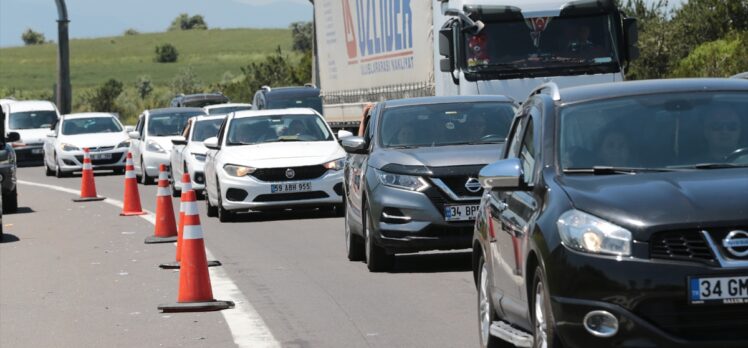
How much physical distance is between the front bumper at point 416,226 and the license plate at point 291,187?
724 centimetres

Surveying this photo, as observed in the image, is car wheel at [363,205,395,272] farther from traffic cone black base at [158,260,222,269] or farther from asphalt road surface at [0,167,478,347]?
traffic cone black base at [158,260,222,269]

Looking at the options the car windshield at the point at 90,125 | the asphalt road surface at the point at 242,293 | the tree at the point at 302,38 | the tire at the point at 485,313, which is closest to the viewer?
the tire at the point at 485,313

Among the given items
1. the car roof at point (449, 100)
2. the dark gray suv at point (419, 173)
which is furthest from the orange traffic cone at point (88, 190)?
the car roof at point (449, 100)

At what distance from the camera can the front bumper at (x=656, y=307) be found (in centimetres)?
693

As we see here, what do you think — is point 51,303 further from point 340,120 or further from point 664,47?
point 664,47

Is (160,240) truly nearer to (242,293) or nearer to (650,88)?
(242,293)

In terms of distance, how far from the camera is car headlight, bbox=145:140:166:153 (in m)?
33.1

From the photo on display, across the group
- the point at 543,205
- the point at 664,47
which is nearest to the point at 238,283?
the point at 543,205

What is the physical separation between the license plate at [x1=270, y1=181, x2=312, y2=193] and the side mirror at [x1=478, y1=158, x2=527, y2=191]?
43.1 feet

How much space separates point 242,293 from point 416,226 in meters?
1.73

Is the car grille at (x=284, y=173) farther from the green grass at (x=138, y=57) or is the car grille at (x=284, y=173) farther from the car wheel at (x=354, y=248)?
the green grass at (x=138, y=57)

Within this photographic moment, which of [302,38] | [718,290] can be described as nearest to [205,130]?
[718,290]

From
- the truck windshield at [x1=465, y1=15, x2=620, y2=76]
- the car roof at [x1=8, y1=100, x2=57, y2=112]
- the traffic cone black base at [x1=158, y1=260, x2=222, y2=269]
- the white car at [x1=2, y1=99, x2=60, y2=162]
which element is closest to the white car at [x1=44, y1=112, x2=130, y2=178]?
the white car at [x1=2, y1=99, x2=60, y2=162]

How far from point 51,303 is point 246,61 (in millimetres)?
143560
